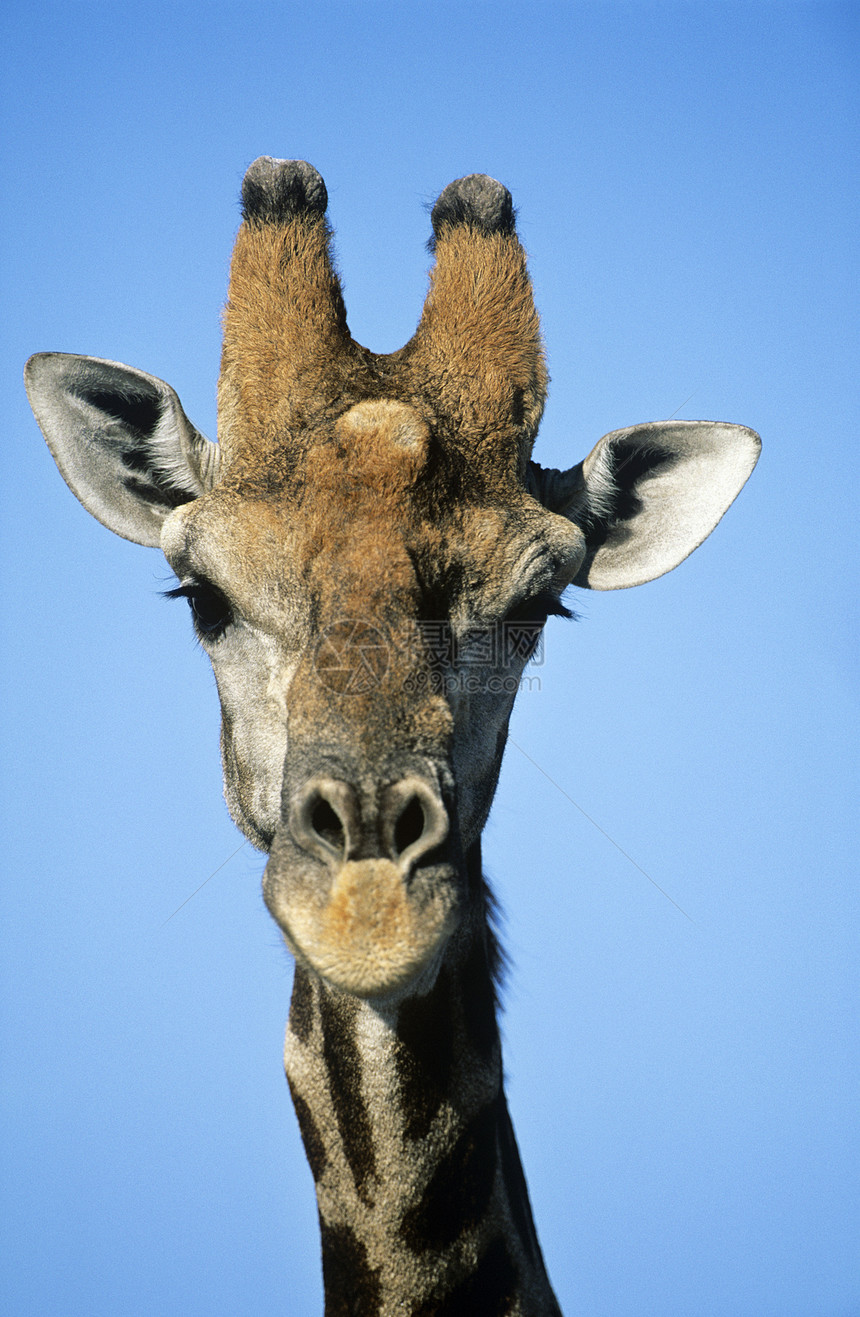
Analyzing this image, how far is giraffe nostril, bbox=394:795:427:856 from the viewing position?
3.70 metres

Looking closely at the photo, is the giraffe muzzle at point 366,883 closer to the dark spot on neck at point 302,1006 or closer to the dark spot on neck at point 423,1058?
the dark spot on neck at point 423,1058

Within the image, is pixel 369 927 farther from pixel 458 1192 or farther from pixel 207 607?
pixel 207 607

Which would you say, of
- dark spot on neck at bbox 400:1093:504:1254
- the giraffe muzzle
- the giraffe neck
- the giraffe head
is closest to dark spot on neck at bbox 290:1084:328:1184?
the giraffe neck

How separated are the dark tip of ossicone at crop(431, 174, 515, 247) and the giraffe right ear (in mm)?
1847

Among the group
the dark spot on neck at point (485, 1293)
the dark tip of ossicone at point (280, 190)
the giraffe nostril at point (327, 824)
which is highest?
the dark tip of ossicone at point (280, 190)

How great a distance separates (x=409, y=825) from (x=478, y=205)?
374 centimetres

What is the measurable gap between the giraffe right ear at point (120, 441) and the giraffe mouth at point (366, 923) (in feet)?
9.15

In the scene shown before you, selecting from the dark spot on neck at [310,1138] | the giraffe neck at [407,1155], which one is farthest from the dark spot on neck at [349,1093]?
the dark spot on neck at [310,1138]

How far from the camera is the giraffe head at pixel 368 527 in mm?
3682

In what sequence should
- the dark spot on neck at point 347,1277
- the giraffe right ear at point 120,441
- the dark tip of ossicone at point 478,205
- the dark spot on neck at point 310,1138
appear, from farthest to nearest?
the dark tip of ossicone at point 478,205
the giraffe right ear at point 120,441
the dark spot on neck at point 310,1138
the dark spot on neck at point 347,1277

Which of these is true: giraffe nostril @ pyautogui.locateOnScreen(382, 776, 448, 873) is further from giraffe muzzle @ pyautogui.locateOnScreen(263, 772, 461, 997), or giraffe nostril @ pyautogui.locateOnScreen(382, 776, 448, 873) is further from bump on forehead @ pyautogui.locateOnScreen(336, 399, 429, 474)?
bump on forehead @ pyautogui.locateOnScreen(336, 399, 429, 474)

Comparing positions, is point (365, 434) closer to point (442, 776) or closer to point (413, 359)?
point (413, 359)

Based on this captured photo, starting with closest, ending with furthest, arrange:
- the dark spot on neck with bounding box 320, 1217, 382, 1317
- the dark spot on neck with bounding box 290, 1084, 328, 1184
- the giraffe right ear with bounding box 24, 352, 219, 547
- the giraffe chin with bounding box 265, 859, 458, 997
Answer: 1. the giraffe chin with bounding box 265, 859, 458, 997
2. the dark spot on neck with bounding box 320, 1217, 382, 1317
3. the dark spot on neck with bounding box 290, 1084, 328, 1184
4. the giraffe right ear with bounding box 24, 352, 219, 547

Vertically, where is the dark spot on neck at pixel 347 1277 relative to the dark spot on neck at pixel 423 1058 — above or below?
below
